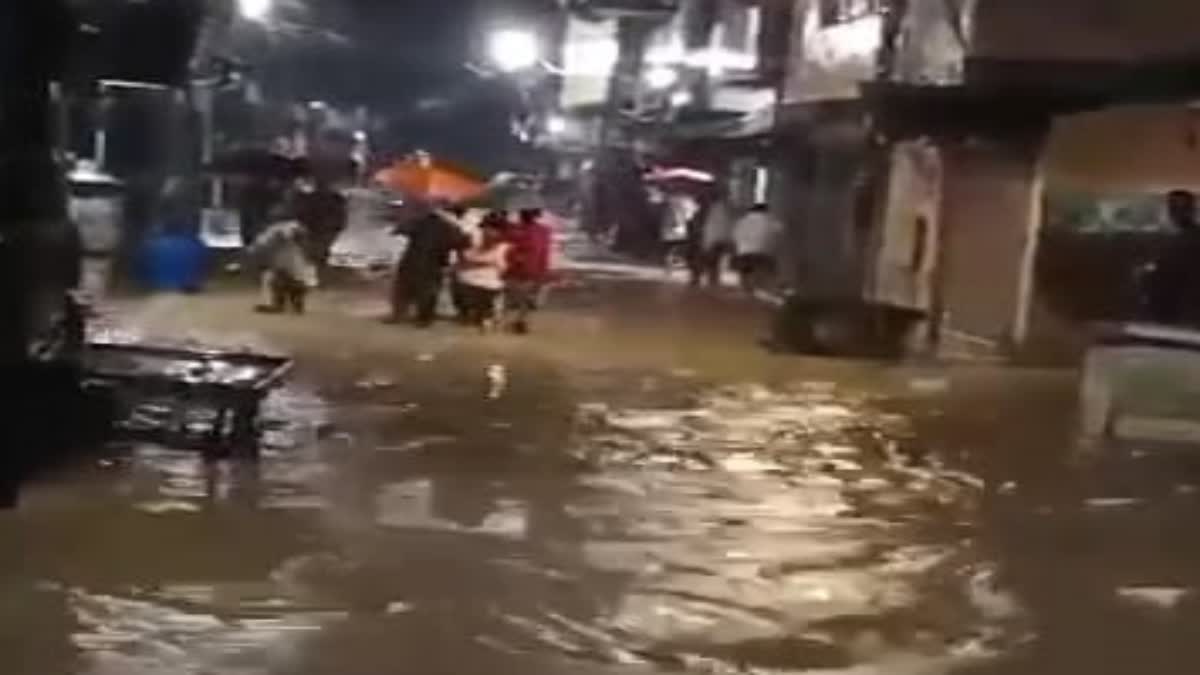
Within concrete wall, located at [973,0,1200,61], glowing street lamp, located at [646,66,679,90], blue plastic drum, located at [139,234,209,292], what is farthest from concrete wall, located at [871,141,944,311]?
glowing street lamp, located at [646,66,679,90]

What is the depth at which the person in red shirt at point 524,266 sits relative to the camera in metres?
27.0

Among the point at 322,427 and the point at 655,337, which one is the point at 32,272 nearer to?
the point at 322,427

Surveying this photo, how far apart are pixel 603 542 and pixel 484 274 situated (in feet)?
47.3

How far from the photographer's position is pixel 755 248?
37.2 metres

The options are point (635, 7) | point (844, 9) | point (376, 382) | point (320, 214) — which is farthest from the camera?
point (635, 7)

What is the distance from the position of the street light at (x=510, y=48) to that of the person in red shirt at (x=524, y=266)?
3369cm

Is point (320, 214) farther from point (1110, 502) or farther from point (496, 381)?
point (1110, 502)

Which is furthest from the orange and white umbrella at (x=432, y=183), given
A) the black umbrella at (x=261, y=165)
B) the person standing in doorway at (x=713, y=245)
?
the person standing in doorway at (x=713, y=245)

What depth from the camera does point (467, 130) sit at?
60125mm

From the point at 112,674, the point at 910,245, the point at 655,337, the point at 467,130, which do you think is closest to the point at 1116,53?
the point at 910,245

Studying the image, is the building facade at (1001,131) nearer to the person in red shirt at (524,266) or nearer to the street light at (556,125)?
the person in red shirt at (524,266)

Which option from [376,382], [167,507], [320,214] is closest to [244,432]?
[167,507]

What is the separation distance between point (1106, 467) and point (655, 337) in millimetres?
10678

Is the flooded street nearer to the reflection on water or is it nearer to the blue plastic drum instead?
the reflection on water
